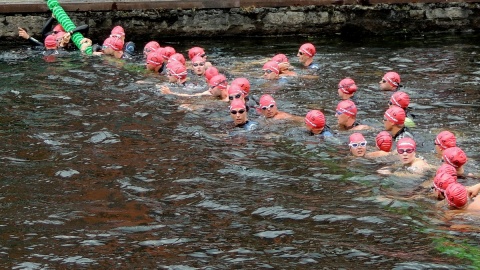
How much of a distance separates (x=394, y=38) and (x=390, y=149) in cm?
1041

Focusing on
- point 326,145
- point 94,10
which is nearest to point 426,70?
point 326,145

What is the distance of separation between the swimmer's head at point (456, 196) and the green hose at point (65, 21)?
1277cm

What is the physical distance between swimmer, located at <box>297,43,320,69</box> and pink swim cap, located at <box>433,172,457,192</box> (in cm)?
860

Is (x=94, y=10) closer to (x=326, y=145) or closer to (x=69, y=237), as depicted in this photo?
(x=326, y=145)

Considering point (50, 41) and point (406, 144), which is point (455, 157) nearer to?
point (406, 144)

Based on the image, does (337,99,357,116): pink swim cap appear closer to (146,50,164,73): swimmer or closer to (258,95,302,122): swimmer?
(258,95,302,122): swimmer

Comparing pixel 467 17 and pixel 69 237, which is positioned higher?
pixel 467 17

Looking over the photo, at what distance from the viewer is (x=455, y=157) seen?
430 inches

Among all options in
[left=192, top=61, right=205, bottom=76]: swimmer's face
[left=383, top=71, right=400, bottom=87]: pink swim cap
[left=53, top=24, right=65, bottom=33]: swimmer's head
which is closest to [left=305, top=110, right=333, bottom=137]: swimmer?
[left=383, top=71, right=400, bottom=87]: pink swim cap

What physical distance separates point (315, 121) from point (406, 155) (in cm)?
204

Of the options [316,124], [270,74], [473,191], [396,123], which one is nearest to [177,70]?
[270,74]

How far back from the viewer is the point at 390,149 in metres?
12.3

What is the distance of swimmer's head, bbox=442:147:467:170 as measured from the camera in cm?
1094

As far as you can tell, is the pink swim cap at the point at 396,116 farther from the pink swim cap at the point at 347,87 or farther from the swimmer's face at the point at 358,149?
the pink swim cap at the point at 347,87
